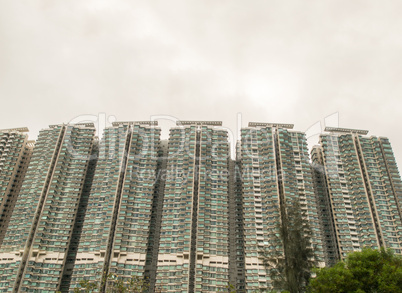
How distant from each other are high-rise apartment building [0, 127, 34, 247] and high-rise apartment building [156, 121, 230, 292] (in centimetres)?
3991

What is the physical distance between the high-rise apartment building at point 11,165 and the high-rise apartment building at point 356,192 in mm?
76094

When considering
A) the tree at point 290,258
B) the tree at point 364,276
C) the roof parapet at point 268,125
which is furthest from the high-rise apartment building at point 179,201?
the tree at point 364,276

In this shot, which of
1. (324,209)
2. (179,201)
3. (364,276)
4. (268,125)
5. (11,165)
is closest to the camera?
(364,276)

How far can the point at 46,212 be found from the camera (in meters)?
82.3

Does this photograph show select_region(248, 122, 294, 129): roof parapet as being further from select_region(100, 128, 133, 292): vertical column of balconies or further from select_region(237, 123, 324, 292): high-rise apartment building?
select_region(100, 128, 133, 292): vertical column of balconies

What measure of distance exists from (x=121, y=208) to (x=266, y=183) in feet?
110

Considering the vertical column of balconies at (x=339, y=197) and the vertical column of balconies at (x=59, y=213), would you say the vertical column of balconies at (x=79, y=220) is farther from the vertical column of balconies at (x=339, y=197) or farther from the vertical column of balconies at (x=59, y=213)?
the vertical column of balconies at (x=339, y=197)

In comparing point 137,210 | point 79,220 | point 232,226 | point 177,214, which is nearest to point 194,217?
point 177,214

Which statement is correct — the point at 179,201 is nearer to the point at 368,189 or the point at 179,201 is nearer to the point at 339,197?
the point at 339,197

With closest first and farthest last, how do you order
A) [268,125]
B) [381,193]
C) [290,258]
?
[290,258] → [381,193] → [268,125]

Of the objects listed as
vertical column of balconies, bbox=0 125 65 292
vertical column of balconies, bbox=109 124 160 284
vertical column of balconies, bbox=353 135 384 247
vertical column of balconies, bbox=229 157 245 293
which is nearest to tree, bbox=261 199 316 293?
vertical column of balconies, bbox=109 124 160 284

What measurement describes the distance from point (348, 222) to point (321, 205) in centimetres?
845

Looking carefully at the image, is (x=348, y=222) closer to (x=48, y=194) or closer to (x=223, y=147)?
(x=223, y=147)

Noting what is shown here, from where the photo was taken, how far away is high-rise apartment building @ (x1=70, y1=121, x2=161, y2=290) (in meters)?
74.8
